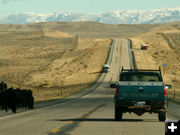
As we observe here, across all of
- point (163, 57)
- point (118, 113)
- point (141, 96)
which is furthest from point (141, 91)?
point (163, 57)

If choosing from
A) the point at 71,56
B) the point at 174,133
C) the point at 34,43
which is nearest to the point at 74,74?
the point at 71,56

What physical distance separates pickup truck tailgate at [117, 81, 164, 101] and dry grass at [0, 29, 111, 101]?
5725cm

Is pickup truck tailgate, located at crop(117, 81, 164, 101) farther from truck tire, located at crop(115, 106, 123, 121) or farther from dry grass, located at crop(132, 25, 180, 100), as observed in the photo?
dry grass, located at crop(132, 25, 180, 100)

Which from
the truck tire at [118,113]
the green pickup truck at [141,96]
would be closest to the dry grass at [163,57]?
the truck tire at [118,113]

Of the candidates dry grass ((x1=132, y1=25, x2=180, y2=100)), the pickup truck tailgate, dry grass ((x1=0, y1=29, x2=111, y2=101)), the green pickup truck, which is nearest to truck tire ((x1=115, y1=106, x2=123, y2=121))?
the green pickup truck

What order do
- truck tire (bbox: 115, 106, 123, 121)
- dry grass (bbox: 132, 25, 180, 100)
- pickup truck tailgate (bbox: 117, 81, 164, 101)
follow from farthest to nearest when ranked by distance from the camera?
dry grass (bbox: 132, 25, 180, 100)
truck tire (bbox: 115, 106, 123, 121)
pickup truck tailgate (bbox: 117, 81, 164, 101)

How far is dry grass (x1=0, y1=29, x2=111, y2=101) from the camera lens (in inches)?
3716

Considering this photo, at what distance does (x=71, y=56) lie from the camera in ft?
A: 489

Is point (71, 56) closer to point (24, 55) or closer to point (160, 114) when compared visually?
point (24, 55)

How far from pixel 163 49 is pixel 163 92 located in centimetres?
13890

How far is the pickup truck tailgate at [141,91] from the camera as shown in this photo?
1980 cm

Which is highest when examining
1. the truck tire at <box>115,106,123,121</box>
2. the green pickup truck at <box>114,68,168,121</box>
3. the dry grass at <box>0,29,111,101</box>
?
the green pickup truck at <box>114,68,168,121</box>

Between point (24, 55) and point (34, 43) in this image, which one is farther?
point (34, 43)

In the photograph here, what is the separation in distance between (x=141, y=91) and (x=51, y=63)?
382 ft
